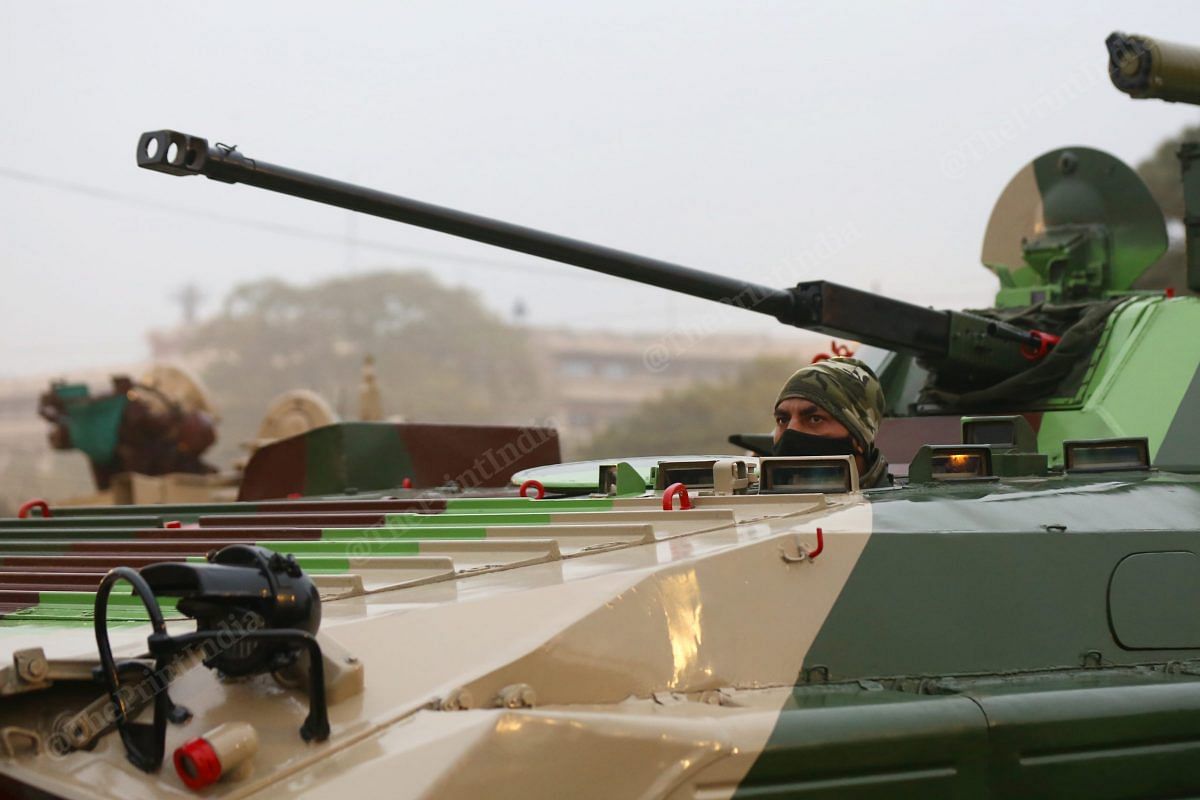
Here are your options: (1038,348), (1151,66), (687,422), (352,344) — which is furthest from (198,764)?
(352,344)

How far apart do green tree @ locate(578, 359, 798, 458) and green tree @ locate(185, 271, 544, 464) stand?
2.39m

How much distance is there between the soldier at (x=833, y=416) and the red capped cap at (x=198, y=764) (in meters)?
2.54

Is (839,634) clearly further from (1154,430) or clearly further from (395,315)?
(395,315)

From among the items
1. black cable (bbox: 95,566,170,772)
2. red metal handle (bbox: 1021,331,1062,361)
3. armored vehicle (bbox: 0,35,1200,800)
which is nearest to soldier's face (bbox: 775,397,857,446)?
armored vehicle (bbox: 0,35,1200,800)

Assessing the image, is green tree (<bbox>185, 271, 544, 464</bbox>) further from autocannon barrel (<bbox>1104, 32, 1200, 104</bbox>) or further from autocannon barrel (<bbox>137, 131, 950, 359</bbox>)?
autocannon barrel (<bbox>1104, 32, 1200, 104</bbox>)

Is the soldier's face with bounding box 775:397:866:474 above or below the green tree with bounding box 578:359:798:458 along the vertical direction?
above

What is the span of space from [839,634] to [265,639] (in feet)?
4.43

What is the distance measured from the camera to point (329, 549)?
4109 millimetres

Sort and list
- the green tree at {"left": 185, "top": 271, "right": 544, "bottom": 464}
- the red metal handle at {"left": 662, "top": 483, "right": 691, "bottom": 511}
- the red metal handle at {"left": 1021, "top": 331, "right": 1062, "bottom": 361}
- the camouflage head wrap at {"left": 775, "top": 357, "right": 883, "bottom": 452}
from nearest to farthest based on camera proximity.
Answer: the red metal handle at {"left": 662, "top": 483, "right": 691, "bottom": 511} → the camouflage head wrap at {"left": 775, "top": 357, "right": 883, "bottom": 452} → the red metal handle at {"left": 1021, "top": 331, "right": 1062, "bottom": 361} → the green tree at {"left": 185, "top": 271, "right": 544, "bottom": 464}

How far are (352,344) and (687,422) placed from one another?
6.51 metres

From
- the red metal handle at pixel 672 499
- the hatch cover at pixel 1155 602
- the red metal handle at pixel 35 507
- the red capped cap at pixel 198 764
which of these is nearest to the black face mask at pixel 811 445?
the red metal handle at pixel 672 499

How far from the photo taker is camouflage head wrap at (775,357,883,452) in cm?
476

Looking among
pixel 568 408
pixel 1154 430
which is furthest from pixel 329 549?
pixel 568 408

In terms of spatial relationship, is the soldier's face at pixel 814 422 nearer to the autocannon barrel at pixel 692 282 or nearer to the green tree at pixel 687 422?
the autocannon barrel at pixel 692 282
